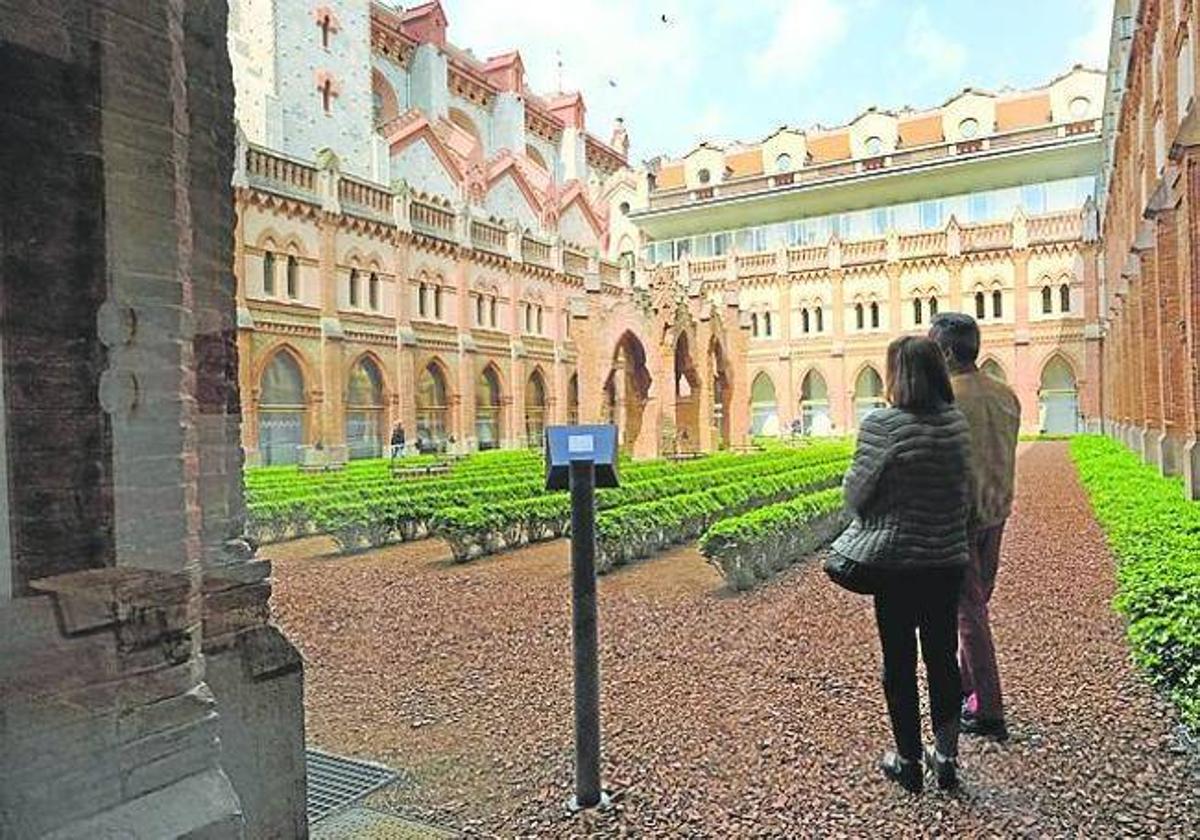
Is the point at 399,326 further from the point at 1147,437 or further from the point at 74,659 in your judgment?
the point at 74,659

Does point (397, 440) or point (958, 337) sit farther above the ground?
point (958, 337)

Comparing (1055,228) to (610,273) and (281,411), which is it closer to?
(610,273)

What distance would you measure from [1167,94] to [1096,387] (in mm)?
26371

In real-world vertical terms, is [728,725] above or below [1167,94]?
below

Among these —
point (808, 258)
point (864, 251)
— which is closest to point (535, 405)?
point (808, 258)

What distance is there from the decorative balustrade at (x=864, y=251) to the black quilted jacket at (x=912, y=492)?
41473mm

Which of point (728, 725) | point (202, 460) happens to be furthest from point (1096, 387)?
point (202, 460)

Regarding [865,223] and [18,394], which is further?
[865,223]

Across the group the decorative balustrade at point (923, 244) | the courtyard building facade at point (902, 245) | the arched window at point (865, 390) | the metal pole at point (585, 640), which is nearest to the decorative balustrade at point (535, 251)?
the courtyard building facade at point (902, 245)

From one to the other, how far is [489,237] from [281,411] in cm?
1298

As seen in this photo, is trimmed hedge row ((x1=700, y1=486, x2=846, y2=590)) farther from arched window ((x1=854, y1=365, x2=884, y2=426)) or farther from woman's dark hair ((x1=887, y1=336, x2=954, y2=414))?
arched window ((x1=854, y1=365, x2=884, y2=426))

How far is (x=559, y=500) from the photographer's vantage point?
44.0 ft

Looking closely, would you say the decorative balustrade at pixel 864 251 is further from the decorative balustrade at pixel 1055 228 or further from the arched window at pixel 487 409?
the arched window at pixel 487 409

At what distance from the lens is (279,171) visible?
26.9 meters
